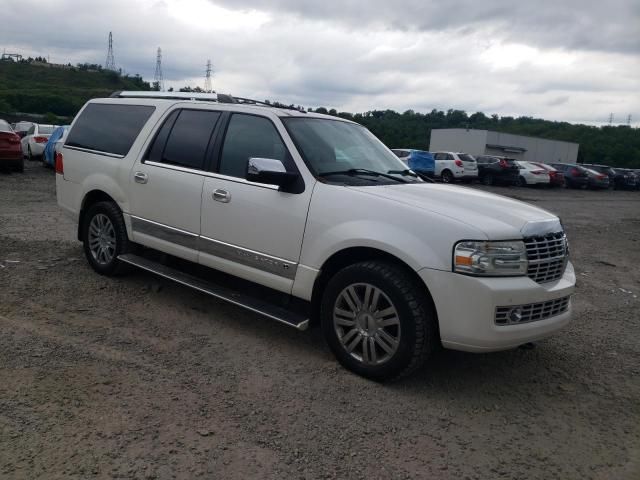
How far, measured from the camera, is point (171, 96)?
220 inches

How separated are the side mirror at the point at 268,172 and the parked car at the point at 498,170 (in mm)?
25677

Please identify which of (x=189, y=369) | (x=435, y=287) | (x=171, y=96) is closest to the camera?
(x=435, y=287)

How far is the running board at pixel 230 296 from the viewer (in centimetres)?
407

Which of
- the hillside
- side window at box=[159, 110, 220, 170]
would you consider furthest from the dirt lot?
the hillside

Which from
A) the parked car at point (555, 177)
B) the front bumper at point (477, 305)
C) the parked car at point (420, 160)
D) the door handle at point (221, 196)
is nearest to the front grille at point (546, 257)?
the front bumper at point (477, 305)

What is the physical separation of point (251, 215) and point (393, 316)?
1.41m

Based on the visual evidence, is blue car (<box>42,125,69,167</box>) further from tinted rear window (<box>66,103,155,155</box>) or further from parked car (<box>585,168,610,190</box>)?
parked car (<box>585,168,610,190</box>)

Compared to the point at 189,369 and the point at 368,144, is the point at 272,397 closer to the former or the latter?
the point at 189,369

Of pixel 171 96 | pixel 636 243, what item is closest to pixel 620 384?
pixel 171 96

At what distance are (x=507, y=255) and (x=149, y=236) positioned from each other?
10.8 ft

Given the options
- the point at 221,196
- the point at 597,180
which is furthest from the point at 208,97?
the point at 597,180

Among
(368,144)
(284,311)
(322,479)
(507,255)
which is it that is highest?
(368,144)

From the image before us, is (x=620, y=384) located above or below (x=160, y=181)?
below

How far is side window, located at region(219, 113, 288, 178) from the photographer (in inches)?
176
